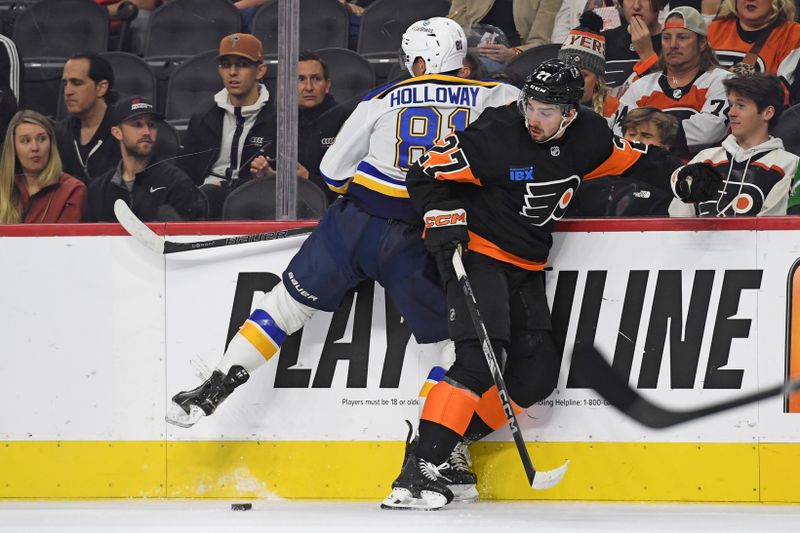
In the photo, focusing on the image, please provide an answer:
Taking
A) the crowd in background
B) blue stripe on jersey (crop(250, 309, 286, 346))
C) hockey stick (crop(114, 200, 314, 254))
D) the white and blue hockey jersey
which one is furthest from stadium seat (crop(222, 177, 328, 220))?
blue stripe on jersey (crop(250, 309, 286, 346))

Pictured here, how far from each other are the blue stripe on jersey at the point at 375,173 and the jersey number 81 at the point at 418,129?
0.04 metres

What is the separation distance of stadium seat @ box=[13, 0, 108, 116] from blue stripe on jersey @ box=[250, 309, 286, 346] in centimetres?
124

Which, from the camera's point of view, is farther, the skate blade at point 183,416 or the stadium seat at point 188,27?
the stadium seat at point 188,27

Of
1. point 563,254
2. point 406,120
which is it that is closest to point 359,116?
point 406,120

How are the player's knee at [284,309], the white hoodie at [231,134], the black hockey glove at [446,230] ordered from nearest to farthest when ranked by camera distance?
the black hockey glove at [446,230]
the player's knee at [284,309]
the white hoodie at [231,134]

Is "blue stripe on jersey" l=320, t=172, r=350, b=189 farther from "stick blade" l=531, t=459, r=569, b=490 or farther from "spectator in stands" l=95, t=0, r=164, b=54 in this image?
"spectator in stands" l=95, t=0, r=164, b=54

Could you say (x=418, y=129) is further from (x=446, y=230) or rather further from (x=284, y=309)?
(x=284, y=309)

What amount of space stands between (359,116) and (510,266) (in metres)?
0.61

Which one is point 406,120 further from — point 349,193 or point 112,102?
point 112,102

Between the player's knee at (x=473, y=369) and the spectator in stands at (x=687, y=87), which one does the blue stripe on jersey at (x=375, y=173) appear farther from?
the spectator in stands at (x=687, y=87)

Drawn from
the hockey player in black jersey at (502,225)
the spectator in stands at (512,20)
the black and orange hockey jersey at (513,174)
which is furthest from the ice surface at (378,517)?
the spectator in stands at (512,20)

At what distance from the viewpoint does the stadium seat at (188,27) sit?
3861 millimetres

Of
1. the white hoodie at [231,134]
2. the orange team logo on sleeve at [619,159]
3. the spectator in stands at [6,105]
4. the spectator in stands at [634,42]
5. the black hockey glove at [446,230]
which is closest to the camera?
the black hockey glove at [446,230]

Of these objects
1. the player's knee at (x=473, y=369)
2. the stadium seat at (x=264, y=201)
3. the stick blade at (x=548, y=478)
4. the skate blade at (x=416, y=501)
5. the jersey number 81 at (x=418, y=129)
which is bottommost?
the skate blade at (x=416, y=501)
